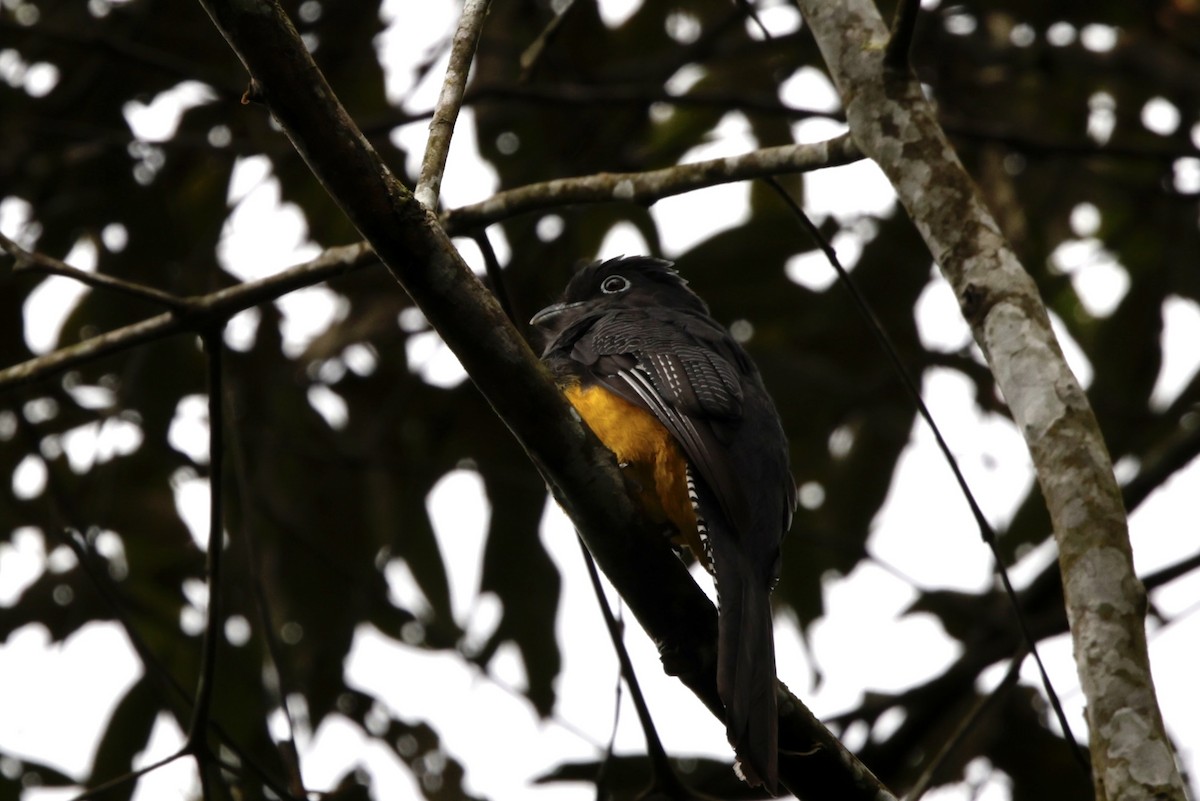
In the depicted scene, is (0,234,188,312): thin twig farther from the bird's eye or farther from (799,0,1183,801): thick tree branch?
the bird's eye

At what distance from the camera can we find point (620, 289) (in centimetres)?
537

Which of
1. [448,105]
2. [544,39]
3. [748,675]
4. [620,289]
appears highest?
[620,289]

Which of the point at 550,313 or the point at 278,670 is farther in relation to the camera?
the point at 550,313

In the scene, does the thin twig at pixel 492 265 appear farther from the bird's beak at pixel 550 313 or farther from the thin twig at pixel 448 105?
the bird's beak at pixel 550 313

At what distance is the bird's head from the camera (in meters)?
5.25

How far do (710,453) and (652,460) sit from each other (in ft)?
0.93

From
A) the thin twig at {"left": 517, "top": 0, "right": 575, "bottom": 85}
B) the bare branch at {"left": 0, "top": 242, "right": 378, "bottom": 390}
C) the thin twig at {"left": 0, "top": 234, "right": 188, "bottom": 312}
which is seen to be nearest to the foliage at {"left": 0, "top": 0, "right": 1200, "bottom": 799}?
the thin twig at {"left": 517, "top": 0, "right": 575, "bottom": 85}

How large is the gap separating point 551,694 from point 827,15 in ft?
11.2

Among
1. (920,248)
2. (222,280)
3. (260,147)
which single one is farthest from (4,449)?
(920,248)

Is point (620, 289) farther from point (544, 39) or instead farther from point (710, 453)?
point (710, 453)

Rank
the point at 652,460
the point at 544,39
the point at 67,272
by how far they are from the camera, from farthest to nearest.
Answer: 1. the point at 544,39
2. the point at 652,460
3. the point at 67,272

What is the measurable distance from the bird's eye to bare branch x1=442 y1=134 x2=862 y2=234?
1.60m

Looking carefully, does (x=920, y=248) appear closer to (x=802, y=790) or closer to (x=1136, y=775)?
(x=802, y=790)

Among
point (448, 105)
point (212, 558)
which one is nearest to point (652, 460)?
point (212, 558)
